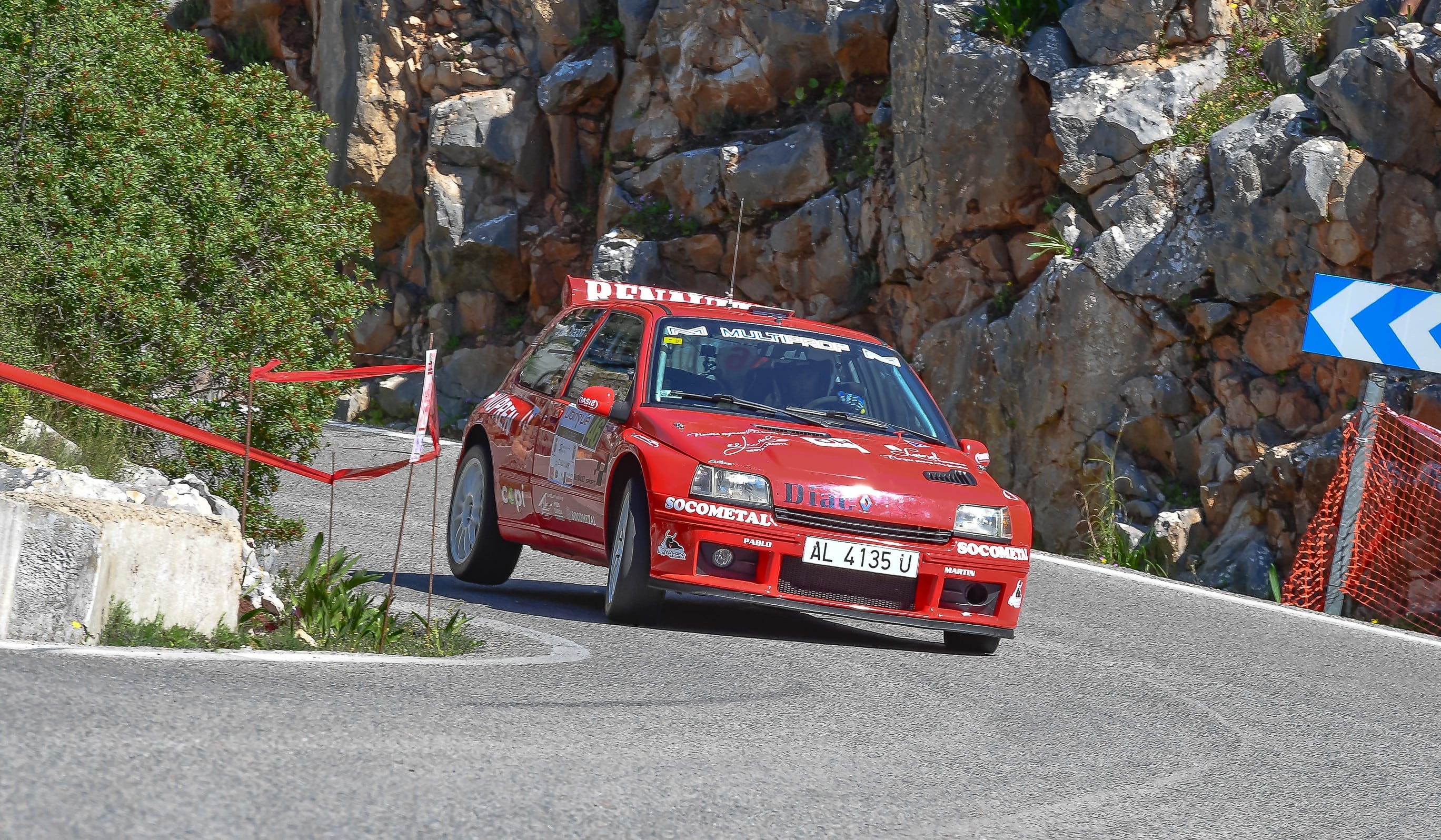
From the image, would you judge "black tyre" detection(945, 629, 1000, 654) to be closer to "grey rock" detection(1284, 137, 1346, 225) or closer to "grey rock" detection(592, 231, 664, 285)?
"grey rock" detection(1284, 137, 1346, 225)

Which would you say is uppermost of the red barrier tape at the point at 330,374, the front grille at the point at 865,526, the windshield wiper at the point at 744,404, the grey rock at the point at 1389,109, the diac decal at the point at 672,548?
the grey rock at the point at 1389,109

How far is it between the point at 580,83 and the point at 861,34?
6164mm

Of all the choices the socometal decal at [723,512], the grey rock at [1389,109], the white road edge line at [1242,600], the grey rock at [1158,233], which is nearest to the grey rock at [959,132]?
the grey rock at [1158,233]

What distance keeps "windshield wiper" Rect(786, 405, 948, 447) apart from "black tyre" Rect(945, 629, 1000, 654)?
1.02 m

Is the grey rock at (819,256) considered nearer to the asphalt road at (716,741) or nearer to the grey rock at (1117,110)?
the grey rock at (1117,110)

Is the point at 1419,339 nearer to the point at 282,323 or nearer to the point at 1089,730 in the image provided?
the point at 1089,730

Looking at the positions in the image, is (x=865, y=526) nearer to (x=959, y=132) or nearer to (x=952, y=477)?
(x=952, y=477)

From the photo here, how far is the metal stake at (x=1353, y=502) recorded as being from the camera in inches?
452

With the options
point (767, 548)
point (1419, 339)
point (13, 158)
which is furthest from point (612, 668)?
point (1419, 339)

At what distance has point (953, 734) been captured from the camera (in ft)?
20.4

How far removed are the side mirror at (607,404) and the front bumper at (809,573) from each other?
844 mm

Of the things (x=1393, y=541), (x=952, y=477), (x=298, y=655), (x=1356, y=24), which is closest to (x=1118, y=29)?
(x=1356, y=24)

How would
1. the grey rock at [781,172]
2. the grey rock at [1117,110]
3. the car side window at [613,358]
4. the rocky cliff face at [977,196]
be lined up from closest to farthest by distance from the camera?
the car side window at [613,358]
the rocky cliff face at [977,196]
the grey rock at [1117,110]
the grey rock at [781,172]

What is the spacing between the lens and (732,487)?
7941 millimetres
